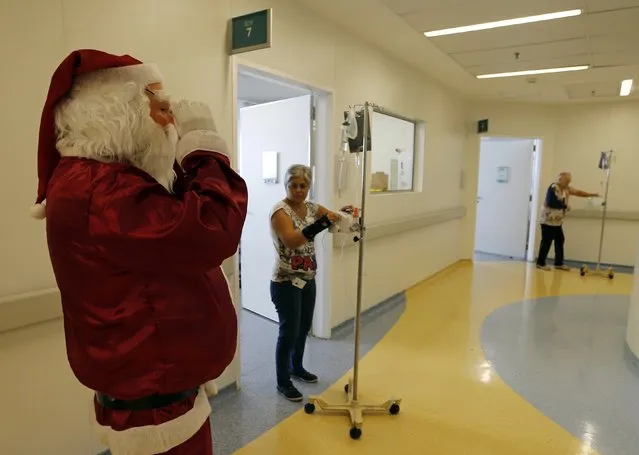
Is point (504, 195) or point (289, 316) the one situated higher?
point (504, 195)

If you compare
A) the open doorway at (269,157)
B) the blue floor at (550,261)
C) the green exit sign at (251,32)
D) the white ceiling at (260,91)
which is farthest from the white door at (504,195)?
the green exit sign at (251,32)

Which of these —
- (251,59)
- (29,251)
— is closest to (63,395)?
(29,251)

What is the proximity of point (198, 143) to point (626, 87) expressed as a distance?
6477 mm

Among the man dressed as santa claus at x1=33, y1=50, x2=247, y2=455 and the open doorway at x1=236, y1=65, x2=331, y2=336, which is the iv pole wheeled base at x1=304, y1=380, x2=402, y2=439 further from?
the man dressed as santa claus at x1=33, y1=50, x2=247, y2=455

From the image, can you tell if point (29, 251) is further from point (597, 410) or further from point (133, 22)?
point (597, 410)

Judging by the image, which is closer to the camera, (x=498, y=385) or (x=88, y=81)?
(x=88, y=81)

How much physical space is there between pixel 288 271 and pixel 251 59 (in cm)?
133

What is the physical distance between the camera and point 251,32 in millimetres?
2332

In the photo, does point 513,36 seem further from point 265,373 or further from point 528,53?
point 265,373

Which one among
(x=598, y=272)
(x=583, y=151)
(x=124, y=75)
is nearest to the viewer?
(x=124, y=75)

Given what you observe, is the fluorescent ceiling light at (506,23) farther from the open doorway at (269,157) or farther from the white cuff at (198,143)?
the white cuff at (198,143)

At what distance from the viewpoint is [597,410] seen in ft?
8.67

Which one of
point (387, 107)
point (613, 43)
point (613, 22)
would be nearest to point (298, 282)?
point (387, 107)

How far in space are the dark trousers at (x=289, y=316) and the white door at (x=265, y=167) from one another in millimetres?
1045
